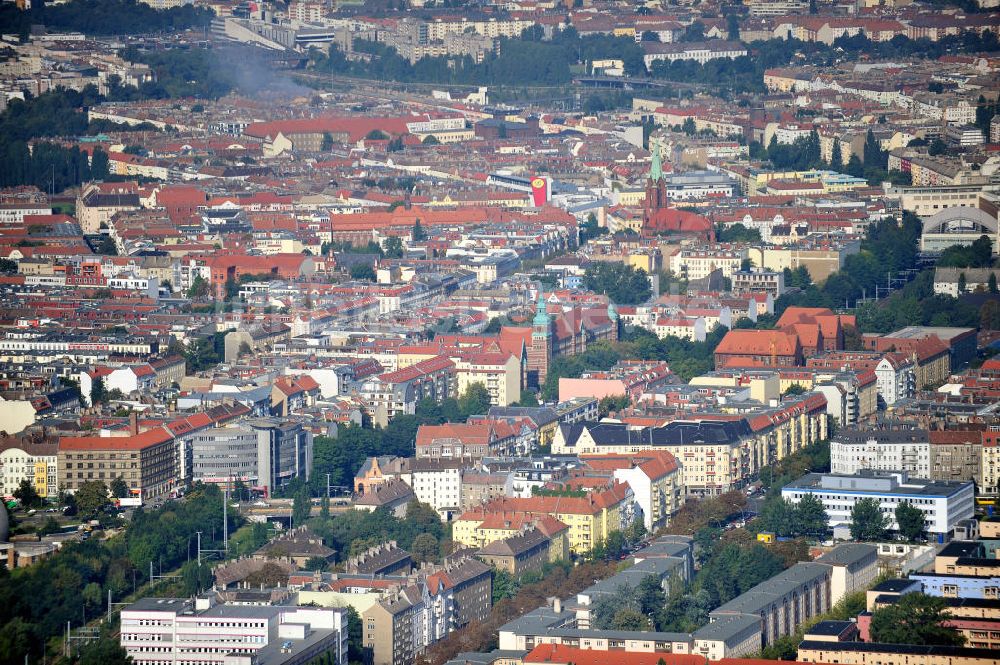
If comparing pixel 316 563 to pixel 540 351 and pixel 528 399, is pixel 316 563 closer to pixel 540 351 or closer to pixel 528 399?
pixel 528 399

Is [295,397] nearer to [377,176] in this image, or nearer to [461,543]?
[461,543]

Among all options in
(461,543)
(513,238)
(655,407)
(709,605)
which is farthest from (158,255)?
(709,605)

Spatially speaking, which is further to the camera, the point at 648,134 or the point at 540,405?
the point at 648,134

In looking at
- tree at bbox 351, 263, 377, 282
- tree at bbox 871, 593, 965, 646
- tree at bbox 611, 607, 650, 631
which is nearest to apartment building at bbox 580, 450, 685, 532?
tree at bbox 611, 607, 650, 631

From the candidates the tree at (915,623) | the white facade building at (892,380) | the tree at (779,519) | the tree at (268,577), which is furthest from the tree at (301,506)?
the white facade building at (892,380)

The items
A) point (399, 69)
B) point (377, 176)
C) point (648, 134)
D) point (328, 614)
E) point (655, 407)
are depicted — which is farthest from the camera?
point (399, 69)

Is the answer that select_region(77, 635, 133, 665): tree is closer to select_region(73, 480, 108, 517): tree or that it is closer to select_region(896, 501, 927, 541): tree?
select_region(73, 480, 108, 517): tree
